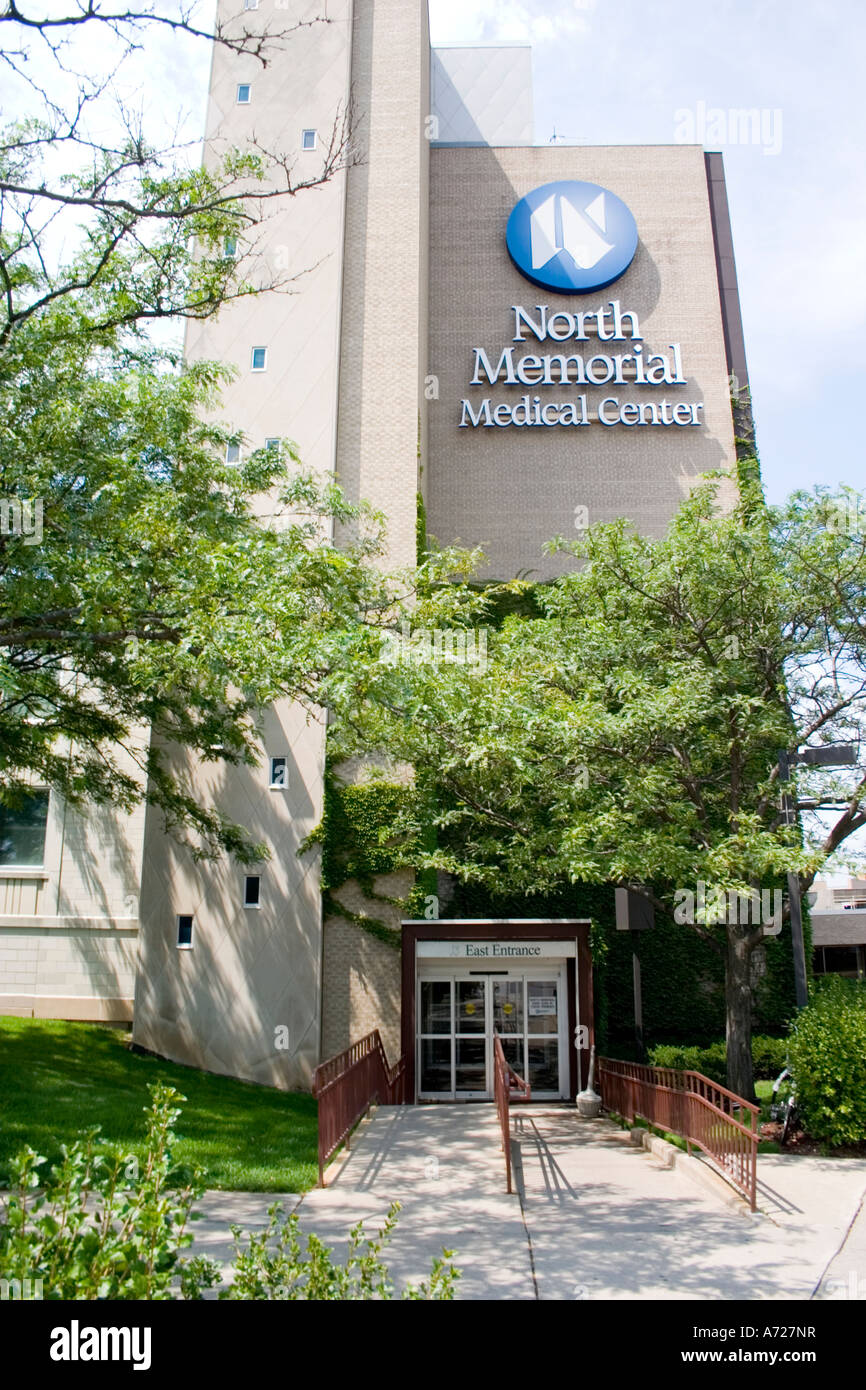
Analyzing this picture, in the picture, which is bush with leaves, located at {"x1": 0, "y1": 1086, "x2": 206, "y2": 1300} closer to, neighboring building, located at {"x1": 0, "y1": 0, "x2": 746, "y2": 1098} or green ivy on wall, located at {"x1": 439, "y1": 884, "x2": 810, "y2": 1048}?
neighboring building, located at {"x1": 0, "y1": 0, "x2": 746, "y2": 1098}

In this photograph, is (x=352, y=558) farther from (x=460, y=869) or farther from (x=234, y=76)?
(x=234, y=76)

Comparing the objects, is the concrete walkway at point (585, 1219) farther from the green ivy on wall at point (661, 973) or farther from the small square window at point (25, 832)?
the small square window at point (25, 832)

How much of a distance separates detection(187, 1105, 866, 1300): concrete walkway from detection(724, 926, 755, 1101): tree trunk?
251 cm

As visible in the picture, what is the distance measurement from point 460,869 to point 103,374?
8.87 metres

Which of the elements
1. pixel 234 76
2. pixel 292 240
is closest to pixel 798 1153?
pixel 292 240

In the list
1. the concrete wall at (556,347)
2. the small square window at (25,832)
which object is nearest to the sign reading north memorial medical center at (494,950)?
the small square window at (25,832)

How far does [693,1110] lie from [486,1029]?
337 inches

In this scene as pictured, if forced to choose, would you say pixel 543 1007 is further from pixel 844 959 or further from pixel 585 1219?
pixel 844 959

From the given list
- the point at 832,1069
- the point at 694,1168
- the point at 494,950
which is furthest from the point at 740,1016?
the point at 494,950

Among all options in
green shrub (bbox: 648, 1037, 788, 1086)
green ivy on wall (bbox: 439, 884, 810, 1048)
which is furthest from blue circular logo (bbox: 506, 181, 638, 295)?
green shrub (bbox: 648, 1037, 788, 1086)

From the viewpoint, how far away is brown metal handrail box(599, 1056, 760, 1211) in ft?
30.6

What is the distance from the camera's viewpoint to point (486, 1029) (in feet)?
63.3

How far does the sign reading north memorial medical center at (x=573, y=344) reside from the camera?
28.7m

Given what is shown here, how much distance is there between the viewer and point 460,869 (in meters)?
15.3
